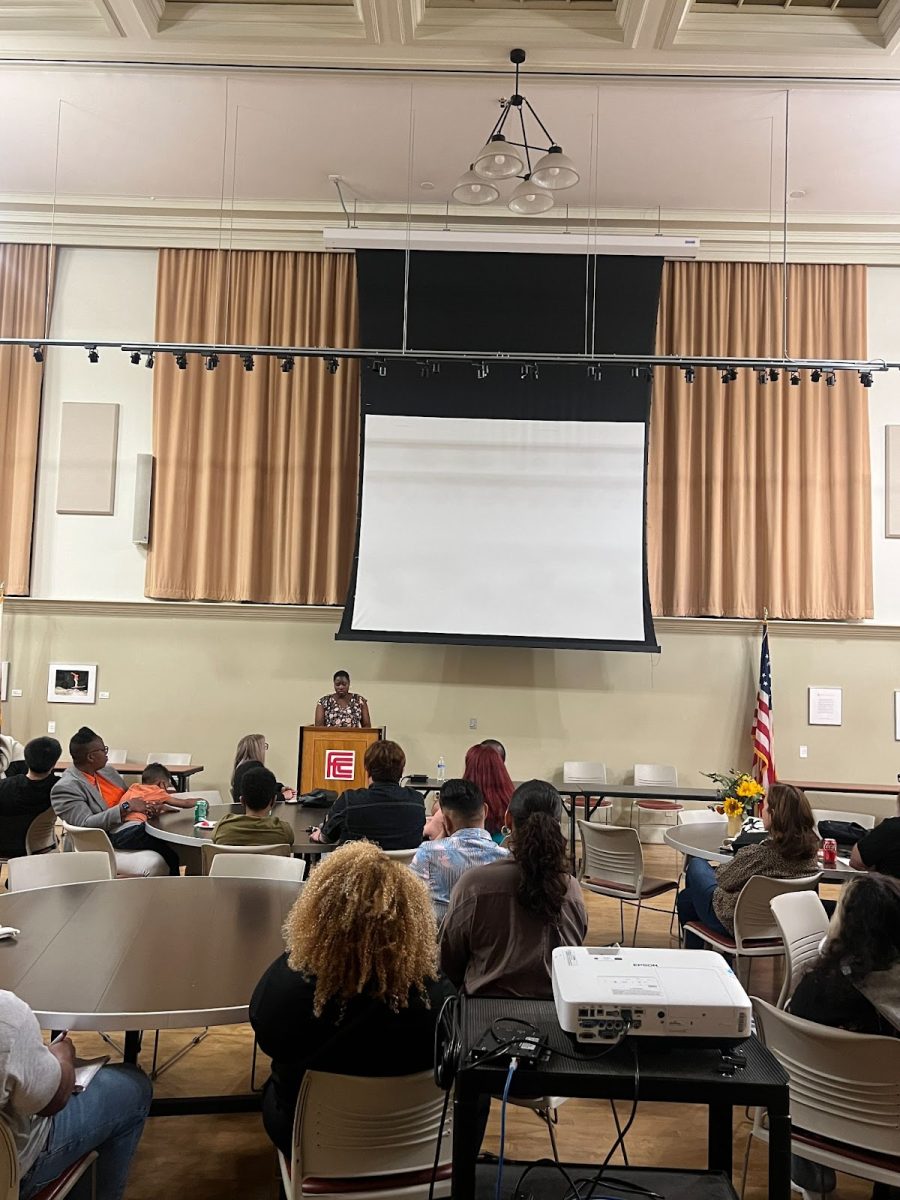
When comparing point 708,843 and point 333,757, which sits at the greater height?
point 333,757

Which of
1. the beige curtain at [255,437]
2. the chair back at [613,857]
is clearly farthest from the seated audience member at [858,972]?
the beige curtain at [255,437]

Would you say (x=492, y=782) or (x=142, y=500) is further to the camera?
(x=142, y=500)

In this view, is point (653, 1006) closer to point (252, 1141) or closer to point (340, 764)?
point (252, 1141)

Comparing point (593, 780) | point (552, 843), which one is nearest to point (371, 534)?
point (593, 780)

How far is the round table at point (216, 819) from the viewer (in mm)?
4512

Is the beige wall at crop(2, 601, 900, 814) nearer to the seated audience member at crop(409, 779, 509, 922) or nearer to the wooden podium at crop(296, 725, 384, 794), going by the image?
the wooden podium at crop(296, 725, 384, 794)

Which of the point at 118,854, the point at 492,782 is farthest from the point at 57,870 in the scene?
the point at 492,782

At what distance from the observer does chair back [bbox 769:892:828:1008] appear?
10.9 feet

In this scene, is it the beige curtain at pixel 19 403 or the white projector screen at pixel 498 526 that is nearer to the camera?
the white projector screen at pixel 498 526

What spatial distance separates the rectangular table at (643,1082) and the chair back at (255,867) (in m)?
2.24

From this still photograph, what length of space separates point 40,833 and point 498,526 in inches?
203

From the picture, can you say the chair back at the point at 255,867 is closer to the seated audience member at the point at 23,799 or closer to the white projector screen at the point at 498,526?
the seated audience member at the point at 23,799

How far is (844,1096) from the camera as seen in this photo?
2.30 meters

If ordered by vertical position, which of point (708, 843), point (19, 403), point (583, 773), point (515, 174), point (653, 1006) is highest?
point (515, 174)
